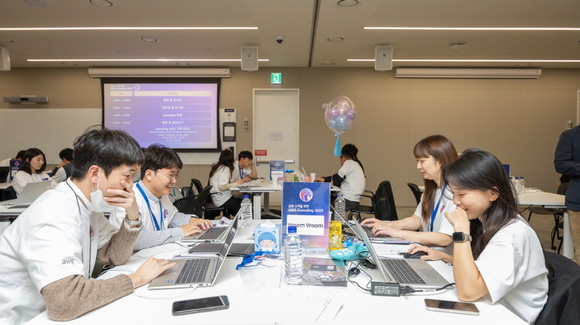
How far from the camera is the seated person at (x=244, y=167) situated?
5492 millimetres

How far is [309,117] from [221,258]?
19.1 feet

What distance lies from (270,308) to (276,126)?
6.10 metres

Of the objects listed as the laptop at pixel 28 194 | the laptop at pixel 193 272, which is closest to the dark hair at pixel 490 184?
the laptop at pixel 193 272

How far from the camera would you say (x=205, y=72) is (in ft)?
22.2

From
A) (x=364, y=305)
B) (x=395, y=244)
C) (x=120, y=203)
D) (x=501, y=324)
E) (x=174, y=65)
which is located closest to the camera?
(x=501, y=324)

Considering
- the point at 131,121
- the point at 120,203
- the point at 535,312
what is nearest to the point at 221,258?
the point at 120,203

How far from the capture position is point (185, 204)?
3096 mm

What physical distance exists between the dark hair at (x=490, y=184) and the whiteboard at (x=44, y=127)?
6.41 metres

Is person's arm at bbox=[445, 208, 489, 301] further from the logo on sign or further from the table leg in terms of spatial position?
the table leg

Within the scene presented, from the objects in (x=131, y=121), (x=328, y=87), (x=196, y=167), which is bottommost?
(x=196, y=167)

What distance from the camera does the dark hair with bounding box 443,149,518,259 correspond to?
1.30 m

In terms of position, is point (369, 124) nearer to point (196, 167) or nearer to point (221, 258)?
point (196, 167)

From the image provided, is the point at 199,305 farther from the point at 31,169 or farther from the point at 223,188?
the point at 31,169

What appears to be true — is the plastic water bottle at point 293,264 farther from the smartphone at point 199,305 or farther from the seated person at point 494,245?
the seated person at point 494,245
